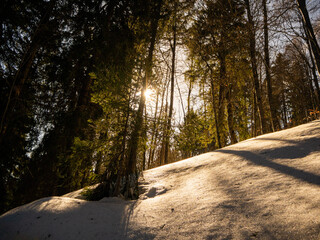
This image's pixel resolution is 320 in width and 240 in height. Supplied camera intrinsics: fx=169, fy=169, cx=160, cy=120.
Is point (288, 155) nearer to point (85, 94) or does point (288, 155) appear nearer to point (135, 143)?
point (135, 143)

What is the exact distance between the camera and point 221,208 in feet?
7.39

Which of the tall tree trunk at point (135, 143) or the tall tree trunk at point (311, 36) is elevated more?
the tall tree trunk at point (311, 36)

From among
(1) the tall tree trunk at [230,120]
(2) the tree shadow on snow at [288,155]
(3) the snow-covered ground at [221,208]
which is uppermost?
(1) the tall tree trunk at [230,120]

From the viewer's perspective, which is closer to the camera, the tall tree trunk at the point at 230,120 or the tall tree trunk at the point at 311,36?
the tall tree trunk at the point at 311,36

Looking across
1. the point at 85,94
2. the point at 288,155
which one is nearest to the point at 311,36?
the point at 288,155

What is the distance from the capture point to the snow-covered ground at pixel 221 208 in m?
1.81

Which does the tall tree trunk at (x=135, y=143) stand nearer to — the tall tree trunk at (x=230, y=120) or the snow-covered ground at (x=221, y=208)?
the snow-covered ground at (x=221, y=208)

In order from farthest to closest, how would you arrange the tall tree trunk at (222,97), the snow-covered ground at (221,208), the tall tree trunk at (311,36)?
1. the tall tree trunk at (222,97)
2. the tall tree trunk at (311,36)
3. the snow-covered ground at (221,208)

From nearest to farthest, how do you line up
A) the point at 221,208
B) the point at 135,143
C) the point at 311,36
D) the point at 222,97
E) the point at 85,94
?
the point at 221,208, the point at 311,36, the point at 135,143, the point at 85,94, the point at 222,97

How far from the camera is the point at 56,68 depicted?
6305 mm

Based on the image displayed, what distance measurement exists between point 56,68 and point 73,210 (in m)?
5.39

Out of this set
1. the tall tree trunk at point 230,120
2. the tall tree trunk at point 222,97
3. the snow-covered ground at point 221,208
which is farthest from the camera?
the tall tree trunk at point 230,120

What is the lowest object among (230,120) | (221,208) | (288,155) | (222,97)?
(221,208)

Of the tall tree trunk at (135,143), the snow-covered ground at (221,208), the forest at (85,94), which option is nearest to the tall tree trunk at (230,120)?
the forest at (85,94)
